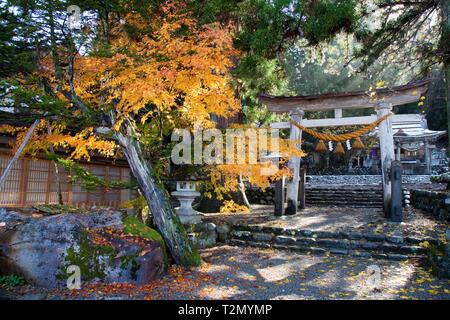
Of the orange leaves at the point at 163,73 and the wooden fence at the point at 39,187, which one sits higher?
the orange leaves at the point at 163,73

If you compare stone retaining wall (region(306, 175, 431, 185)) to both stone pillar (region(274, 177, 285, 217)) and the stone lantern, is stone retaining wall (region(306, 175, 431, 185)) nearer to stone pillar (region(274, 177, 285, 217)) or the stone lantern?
stone pillar (region(274, 177, 285, 217))

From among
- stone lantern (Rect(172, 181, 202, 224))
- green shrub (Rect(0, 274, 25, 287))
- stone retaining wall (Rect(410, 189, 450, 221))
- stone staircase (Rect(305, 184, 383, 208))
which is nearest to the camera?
green shrub (Rect(0, 274, 25, 287))

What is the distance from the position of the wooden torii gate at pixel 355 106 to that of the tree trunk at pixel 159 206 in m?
5.32

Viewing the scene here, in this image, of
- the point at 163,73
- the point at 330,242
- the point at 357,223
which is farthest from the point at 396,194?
the point at 163,73

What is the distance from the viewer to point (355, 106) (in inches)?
398

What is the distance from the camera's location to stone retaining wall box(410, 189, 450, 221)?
362 inches

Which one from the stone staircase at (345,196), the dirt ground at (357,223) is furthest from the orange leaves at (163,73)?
the stone staircase at (345,196)

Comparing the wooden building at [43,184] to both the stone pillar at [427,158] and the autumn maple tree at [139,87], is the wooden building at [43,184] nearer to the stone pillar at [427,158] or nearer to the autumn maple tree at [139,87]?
the autumn maple tree at [139,87]

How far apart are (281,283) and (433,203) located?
8.24 metres

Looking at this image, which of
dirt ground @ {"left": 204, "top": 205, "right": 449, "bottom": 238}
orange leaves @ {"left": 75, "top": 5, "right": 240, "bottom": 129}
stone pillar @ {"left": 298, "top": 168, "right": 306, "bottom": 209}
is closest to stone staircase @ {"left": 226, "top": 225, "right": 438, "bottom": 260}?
dirt ground @ {"left": 204, "top": 205, "right": 449, "bottom": 238}

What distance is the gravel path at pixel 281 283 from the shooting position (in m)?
4.45

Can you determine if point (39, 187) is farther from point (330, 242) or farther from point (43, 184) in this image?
point (330, 242)

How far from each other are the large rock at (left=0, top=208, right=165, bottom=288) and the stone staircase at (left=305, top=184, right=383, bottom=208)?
1053cm

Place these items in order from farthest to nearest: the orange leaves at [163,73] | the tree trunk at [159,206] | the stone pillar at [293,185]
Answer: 1. the stone pillar at [293,185]
2. the tree trunk at [159,206]
3. the orange leaves at [163,73]
